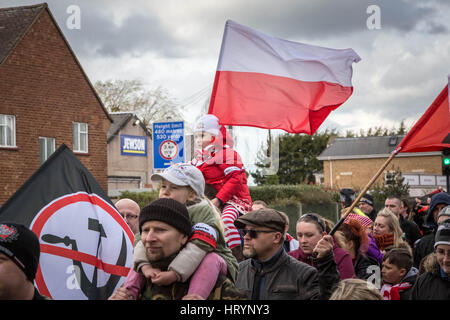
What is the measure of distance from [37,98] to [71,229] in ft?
81.1

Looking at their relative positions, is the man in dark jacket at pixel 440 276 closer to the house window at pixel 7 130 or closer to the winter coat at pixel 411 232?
the winter coat at pixel 411 232

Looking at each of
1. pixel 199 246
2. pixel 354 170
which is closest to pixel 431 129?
pixel 199 246

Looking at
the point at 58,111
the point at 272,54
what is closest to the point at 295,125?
the point at 272,54

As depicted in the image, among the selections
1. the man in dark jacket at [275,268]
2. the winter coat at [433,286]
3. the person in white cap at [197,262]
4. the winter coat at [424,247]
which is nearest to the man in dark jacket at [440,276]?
the winter coat at [433,286]

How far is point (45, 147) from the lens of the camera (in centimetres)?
2820

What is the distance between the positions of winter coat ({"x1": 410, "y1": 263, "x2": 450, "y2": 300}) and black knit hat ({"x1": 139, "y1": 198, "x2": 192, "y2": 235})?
2031 mm

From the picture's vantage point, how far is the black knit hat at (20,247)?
3.07m

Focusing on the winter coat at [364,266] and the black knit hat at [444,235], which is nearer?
the black knit hat at [444,235]

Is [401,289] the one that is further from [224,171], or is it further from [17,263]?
[17,263]

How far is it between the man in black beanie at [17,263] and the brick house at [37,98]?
2388cm

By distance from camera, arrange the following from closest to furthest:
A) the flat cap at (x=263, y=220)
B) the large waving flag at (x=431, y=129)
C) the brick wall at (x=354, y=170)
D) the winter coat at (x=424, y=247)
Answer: the flat cap at (x=263, y=220), the large waving flag at (x=431, y=129), the winter coat at (x=424, y=247), the brick wall at (x=354, y=170)

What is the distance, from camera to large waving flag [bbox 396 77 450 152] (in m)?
5.61
